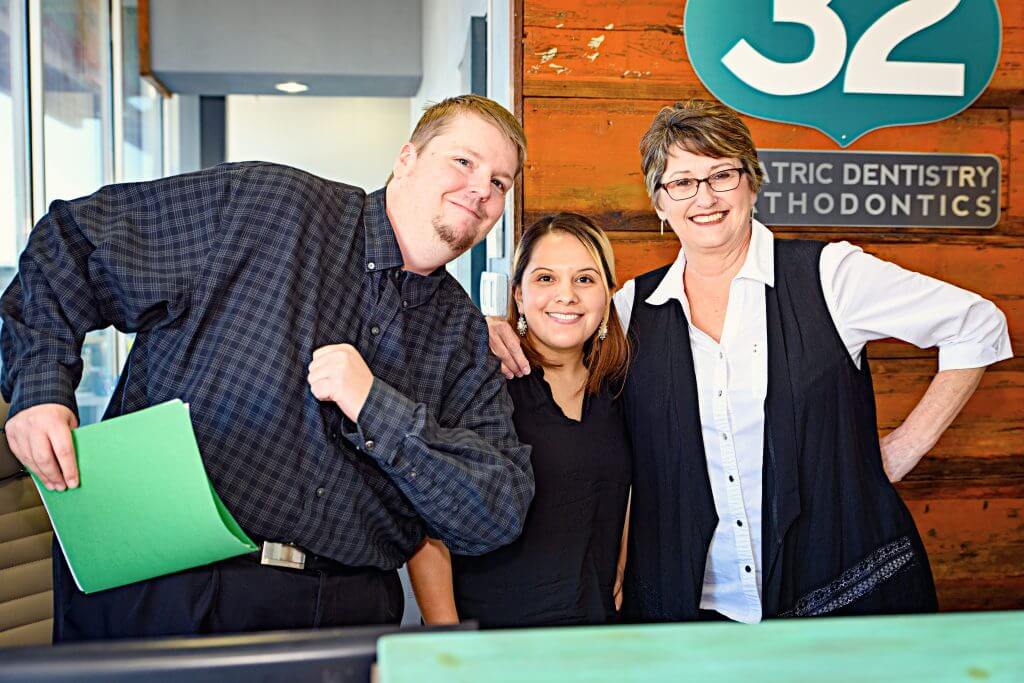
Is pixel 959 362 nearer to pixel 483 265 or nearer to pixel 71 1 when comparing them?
pixel 483 265

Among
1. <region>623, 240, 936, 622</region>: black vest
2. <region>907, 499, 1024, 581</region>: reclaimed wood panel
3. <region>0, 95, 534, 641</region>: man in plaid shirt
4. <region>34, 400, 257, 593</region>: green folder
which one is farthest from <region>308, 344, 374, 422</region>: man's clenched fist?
<region>907, 499, 1024, 581</region>: reclaimed wood panel

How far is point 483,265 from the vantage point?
326 centimetres

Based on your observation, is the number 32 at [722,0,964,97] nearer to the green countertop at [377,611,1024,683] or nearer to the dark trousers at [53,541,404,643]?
the dark trousers at [53,541,404,643]

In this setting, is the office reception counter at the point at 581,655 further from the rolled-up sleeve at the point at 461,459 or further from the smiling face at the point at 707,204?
the smiling face at the point at 707,204

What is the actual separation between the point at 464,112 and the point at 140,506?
83cm

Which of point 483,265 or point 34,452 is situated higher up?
point 483,265

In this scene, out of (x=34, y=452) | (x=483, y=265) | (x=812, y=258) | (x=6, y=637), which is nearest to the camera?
(x=34, y=452)

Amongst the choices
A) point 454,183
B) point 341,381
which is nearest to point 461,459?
point 341,381

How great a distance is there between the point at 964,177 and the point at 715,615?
141 centimetres

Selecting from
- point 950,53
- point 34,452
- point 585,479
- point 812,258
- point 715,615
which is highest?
point 950,53

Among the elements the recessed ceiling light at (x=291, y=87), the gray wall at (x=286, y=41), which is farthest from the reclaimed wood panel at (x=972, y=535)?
the recessed ceiling light at (x=291, y=87)

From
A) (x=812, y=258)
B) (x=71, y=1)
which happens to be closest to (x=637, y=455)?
(x=812, y=258)

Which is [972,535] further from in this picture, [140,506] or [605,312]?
[140,506]

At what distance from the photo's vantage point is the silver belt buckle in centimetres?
138
